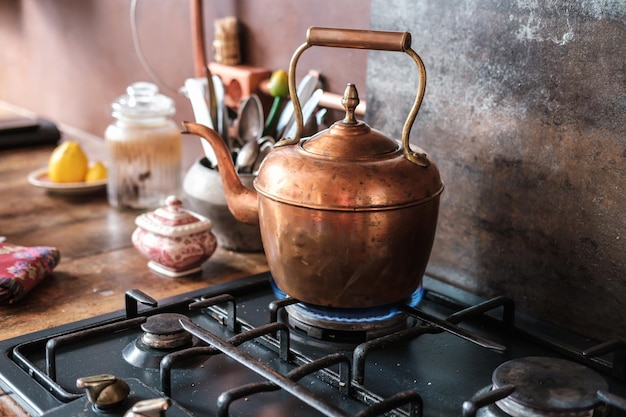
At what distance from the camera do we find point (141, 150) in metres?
1.48

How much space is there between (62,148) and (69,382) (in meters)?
0.80

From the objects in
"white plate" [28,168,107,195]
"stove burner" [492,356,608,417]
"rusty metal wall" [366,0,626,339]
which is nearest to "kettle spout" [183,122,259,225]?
"rusty metal wall" [366,0,626,339]

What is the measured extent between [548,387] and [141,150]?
911mm

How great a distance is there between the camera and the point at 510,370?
0.82 metres

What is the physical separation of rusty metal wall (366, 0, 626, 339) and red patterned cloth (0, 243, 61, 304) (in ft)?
1.69

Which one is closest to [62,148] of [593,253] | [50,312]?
[50,312]

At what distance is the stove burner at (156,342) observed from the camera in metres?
0.92

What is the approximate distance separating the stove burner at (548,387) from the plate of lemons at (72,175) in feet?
3.17

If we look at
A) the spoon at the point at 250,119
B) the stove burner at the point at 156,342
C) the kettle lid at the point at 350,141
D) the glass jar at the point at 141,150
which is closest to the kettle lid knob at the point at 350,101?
the kettle lid at the point at 350,141

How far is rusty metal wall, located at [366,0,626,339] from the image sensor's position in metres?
0.95

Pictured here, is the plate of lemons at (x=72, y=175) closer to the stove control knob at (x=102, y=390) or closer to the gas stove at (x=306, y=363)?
the gas stove at (x=306, y=363)

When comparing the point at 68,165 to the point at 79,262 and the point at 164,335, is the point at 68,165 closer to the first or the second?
the point at 79,262

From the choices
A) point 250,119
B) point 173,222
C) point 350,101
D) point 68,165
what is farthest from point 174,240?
point 68,165

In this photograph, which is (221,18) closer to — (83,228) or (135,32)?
(135,32)
